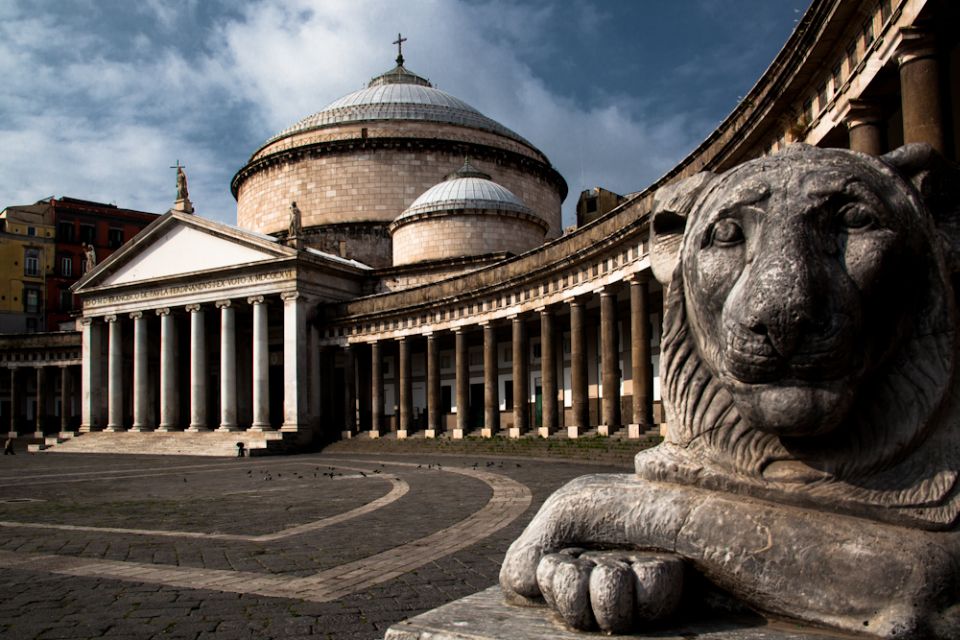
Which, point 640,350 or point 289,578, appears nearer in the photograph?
point 289,578

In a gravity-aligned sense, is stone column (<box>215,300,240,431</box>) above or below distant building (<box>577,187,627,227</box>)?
below

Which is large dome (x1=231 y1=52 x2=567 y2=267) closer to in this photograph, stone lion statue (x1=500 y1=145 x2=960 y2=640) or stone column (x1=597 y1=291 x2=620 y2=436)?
stone column (x1=597 y1=291 x2=620 y2=436)

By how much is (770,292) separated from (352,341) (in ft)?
137

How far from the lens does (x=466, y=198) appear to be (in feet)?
156

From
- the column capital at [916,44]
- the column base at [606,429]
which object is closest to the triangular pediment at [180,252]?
the column base at [606,429]

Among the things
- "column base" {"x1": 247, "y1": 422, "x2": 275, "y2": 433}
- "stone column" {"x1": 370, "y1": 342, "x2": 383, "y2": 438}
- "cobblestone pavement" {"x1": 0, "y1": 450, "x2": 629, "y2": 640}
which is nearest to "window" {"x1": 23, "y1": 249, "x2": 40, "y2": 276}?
"column base" {"x1": 247, "y1": 422, "x2": 275, "y2": 433}

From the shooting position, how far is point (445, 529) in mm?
10906

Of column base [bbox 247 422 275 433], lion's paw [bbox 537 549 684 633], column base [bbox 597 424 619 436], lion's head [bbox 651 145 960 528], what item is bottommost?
column base [bbox 247 422 275 433]

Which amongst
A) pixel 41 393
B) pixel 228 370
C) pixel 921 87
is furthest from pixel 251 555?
pixel 41 393

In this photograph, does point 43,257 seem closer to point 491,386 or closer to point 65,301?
point 65,301

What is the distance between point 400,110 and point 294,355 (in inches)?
916

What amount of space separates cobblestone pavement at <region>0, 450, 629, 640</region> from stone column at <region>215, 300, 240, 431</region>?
84.1 feet

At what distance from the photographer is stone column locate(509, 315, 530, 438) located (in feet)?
112

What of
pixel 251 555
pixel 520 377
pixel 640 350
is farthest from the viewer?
pixel 520 377
